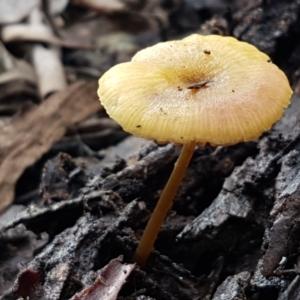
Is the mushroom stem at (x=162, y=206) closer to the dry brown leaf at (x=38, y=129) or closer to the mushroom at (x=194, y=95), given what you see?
the mushroom at (x=194, y=95)

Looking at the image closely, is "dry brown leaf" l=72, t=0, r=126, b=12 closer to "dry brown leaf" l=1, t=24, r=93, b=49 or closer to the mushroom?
"dry brown leaf" l=1, t=24, r=93, b=49

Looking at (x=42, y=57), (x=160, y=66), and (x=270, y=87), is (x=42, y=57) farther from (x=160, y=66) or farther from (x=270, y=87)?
(x=270, y=87)

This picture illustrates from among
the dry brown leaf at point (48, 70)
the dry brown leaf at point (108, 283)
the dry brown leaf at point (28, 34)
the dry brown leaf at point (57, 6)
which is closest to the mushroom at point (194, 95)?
the dry brown leaf at point (108, 283)

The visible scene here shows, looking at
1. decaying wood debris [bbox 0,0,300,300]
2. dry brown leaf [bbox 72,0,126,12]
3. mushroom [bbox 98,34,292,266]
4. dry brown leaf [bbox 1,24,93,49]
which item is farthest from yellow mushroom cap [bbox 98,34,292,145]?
dry brown leaf [bbox 72,0,126,12]

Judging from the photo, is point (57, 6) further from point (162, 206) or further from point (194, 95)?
point (194, 95)

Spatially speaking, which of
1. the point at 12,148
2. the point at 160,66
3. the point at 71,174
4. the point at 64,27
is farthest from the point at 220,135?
the point at 64,27

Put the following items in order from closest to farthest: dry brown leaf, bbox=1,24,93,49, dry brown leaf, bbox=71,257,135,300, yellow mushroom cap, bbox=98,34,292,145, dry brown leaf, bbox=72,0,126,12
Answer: yellow mushroom cap, bbox=98,34,292,145 → dry brown leaf, bbox=71,257,135,300 → dry brown leaf, bbox=1,24,93,49 → dry brown leaf, bbox=72,0,126,12
